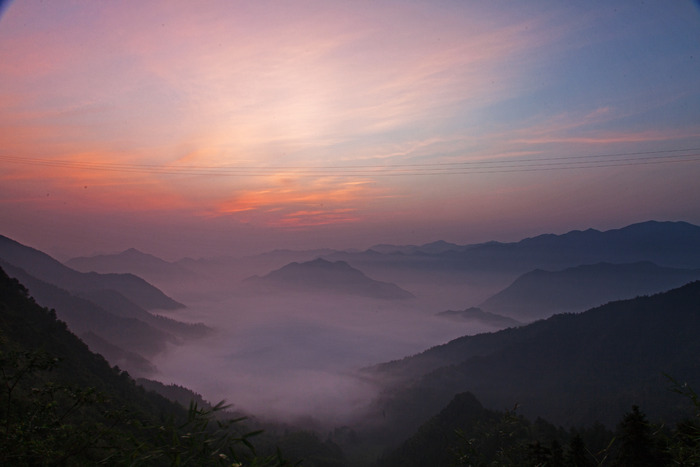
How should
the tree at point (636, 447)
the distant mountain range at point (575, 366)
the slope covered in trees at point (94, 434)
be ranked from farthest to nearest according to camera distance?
the distant mountain range at point (575, 366), the tree at point (636, 447), the slope covered in trees at point (94, 434)

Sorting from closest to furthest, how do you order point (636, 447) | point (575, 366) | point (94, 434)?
point (94, 434)
point (636, 447)
point (575, 366)

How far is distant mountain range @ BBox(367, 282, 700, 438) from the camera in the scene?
12469 centimetres

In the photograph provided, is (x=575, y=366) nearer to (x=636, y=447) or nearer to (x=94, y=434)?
(x=636, y=447)

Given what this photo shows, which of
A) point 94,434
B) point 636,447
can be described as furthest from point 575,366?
point 94,434

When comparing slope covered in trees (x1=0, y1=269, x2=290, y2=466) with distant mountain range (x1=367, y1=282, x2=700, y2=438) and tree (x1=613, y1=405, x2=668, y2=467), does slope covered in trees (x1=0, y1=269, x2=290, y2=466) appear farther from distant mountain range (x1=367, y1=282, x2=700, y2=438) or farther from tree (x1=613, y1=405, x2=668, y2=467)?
distant mountain range (x1=367, y1=282, x2=700, y2=438)

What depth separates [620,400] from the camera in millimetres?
111125

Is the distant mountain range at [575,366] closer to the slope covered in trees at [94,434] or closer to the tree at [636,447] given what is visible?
the tree at [636,447]

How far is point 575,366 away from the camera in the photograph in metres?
158

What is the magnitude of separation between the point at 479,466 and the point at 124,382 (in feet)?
276

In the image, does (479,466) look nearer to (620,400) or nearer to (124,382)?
(124,382)

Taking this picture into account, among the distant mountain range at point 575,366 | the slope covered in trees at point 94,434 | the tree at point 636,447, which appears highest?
the slope covered in trees at point 94,434

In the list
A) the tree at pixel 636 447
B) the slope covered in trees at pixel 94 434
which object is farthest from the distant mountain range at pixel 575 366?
the slope covered in trees at pixel 94 434

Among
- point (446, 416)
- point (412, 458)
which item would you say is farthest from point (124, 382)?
point (446, 416)

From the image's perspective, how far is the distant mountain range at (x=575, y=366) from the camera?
125 meters
